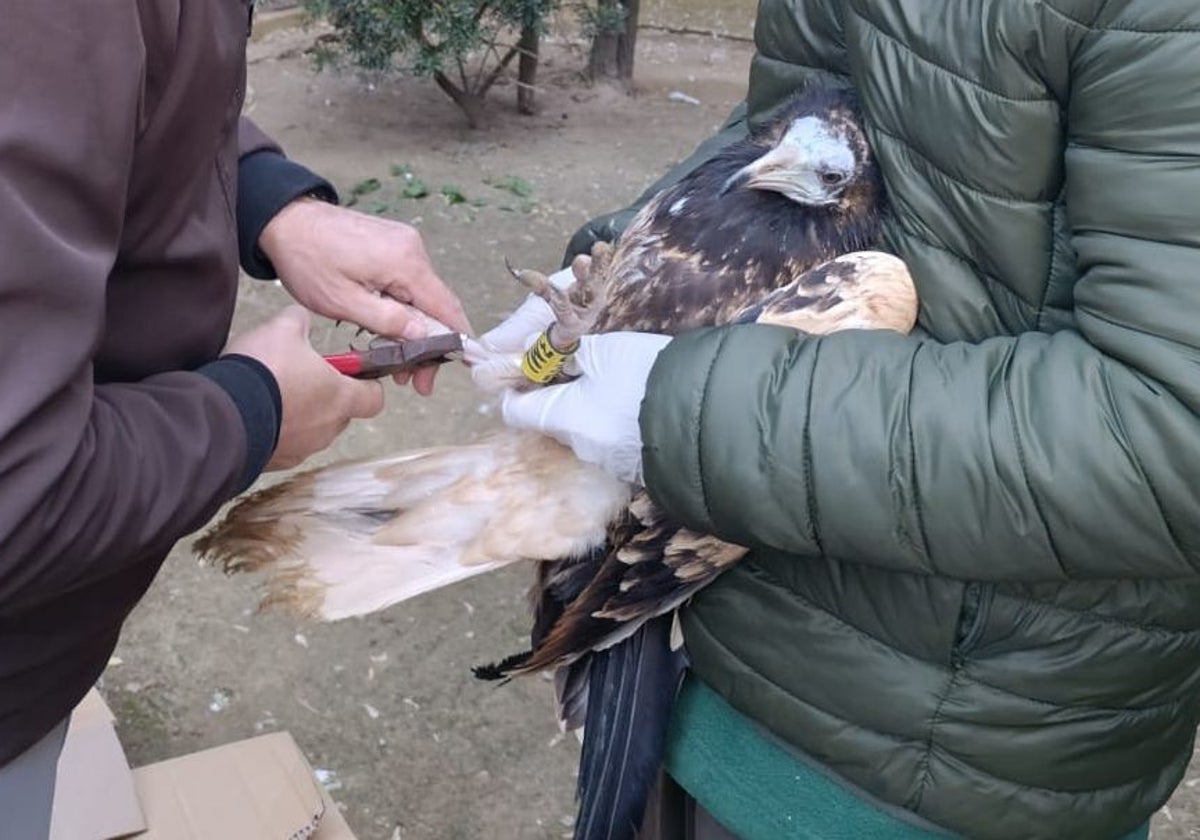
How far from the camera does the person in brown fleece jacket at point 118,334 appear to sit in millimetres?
896

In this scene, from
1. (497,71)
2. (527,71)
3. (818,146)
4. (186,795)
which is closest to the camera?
(818,146)

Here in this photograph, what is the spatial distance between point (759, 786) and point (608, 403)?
479 millimetres

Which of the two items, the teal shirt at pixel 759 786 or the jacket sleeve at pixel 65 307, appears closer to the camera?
the jacket sleeve at pixel 65 307

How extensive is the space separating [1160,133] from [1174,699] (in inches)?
26.5

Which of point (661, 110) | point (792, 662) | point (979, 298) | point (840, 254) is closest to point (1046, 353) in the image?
point (979, 298)

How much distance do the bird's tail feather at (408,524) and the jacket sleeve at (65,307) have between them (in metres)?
0.62

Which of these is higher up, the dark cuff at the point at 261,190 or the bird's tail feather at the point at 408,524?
the dark cuff at the point at 261,190

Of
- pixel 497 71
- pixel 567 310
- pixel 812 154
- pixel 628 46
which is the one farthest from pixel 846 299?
pixel 628 46

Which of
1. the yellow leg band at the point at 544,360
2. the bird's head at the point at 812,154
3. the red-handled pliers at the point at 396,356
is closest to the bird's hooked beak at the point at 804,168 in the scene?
the bird's head at the point at 812,154

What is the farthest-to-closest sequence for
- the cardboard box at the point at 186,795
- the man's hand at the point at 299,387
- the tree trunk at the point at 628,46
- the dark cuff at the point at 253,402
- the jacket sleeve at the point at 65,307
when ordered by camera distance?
the tree trunk at the point at 628,46
the cardboard box at the point at 186,795
the man's hand at the point at 299,387
the dark cuff at the point at 253,402
the jacket sleeve at the point at 65,307

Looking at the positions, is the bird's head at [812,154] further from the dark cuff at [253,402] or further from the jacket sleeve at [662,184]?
the dark cuff at [253,402]

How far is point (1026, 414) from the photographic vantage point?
1092 mm

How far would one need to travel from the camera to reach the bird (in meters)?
1.53

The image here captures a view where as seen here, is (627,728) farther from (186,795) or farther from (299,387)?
(186,795)
